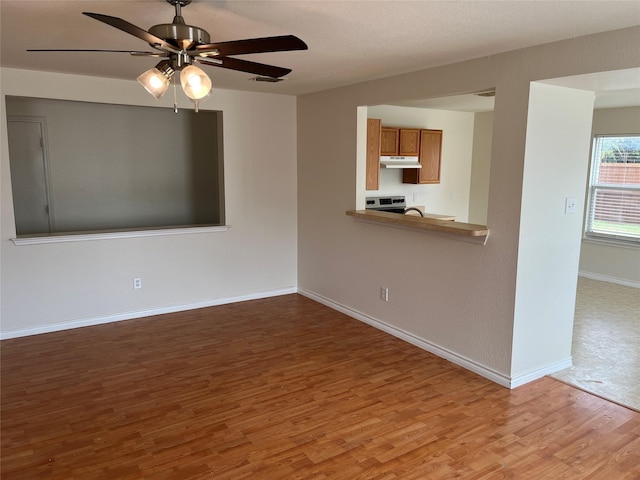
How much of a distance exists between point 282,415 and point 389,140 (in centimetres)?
373

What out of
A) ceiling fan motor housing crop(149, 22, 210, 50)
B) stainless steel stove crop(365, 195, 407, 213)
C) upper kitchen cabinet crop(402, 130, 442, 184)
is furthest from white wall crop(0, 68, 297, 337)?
ceiling fan motor housing crop(149, 22, 210, 50)

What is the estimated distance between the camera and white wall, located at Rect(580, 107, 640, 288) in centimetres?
570

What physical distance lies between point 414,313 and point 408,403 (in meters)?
1.08

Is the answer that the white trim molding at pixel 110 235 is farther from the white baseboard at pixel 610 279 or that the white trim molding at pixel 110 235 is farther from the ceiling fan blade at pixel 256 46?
the white baseboard at pixel 610 279

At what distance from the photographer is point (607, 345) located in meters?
3.89

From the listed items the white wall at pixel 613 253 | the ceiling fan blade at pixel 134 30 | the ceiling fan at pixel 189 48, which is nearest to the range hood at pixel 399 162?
the white wall at pixel 613 253

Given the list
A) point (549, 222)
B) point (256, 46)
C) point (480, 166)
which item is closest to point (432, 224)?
point (549, 222)

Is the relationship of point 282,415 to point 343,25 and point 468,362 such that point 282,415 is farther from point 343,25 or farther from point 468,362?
point 343,25

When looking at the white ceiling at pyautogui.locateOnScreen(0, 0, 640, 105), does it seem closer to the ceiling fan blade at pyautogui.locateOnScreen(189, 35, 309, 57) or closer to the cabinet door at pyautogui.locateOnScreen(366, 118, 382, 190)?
the ceiling fan blade at pyautogui.locateOnScreen(189, 35, 309, 57)

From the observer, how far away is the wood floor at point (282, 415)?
234 cm

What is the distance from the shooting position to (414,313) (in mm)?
3924

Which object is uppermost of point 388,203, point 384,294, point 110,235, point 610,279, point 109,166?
point 109,166

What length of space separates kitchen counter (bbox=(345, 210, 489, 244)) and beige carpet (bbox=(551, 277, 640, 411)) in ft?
3.97

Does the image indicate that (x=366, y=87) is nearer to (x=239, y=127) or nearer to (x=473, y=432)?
(x=239, y=127)
